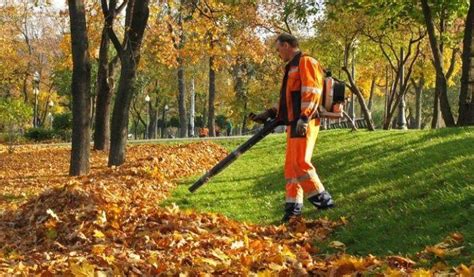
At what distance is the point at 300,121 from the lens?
715cm

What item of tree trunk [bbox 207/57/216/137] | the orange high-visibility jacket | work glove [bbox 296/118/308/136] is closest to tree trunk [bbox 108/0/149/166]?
the orange high-visibility jacket

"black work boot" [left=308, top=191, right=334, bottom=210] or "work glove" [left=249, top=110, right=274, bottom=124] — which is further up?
"work glove" [left=249, top=110, right=274, bottom=124]

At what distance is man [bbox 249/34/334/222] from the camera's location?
7230mm

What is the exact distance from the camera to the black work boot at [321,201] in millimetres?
7434

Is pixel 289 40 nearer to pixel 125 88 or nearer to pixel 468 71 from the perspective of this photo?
pixel 468 71

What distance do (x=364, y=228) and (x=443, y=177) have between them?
192 cm

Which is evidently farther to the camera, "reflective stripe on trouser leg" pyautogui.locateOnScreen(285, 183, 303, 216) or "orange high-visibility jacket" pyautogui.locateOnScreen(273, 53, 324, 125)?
"reflective stripe on trouser leg" pyautogui.locateOnScreen(285, 183, 303, 216)

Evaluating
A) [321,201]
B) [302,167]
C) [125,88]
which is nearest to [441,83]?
[125,88]

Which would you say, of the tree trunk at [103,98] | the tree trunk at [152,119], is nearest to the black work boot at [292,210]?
the tree trunk at [103,98]

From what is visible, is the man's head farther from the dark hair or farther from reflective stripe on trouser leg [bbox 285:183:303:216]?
reflective stripe on trouser leg [bbox 285:183:303:216]

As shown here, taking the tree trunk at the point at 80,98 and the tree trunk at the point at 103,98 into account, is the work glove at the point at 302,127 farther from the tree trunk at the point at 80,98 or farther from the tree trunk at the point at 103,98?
the tree trunk at the point at 103,98

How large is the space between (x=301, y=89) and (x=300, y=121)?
0.45 metres

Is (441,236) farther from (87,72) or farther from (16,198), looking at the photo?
(87,72)

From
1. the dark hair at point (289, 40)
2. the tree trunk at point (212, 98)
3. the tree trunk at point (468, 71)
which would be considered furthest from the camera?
the tree trunk at point (212, 98)
